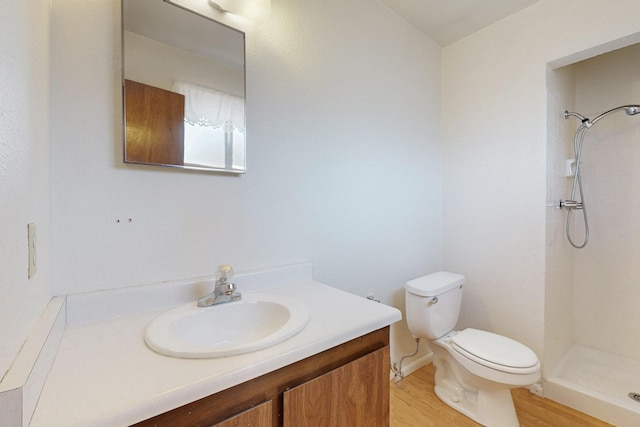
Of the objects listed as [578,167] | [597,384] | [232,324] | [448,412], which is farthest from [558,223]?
[232,324]

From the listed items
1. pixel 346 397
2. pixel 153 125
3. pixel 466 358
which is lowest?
pixel 466 358

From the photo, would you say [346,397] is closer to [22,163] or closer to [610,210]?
[22,163]

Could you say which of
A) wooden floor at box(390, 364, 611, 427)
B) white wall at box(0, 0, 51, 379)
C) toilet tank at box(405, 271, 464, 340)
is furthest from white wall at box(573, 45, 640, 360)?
white wall at box(0, 0, 51, 379)

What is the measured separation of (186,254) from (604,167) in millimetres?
2871

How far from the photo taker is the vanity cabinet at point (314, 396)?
23.5 inches

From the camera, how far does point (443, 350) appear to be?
1661mm

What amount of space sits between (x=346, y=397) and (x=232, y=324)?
454 mm

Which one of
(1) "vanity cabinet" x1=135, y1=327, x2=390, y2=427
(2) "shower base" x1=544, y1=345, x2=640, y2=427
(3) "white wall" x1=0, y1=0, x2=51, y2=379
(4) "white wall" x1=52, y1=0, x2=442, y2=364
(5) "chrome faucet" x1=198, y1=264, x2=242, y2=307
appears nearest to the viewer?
(3) "white wall" x1=0, y1=0, x2=51, y2=379

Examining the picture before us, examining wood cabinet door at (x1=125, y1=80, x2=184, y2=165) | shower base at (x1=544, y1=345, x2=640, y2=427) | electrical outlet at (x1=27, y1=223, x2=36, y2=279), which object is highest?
wood cabinet door at (x1=125, y1=80, x2=184, y2=165)

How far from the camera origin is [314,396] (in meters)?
0.76

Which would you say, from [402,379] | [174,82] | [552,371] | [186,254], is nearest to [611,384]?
[552,371]

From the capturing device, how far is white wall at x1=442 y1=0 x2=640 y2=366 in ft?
5.27

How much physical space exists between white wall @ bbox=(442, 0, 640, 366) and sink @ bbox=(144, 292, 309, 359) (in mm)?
1564

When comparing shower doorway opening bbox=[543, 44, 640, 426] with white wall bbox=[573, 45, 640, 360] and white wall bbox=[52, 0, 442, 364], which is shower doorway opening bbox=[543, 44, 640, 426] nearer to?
white wall bbox=[573, 45, 640, 360]
